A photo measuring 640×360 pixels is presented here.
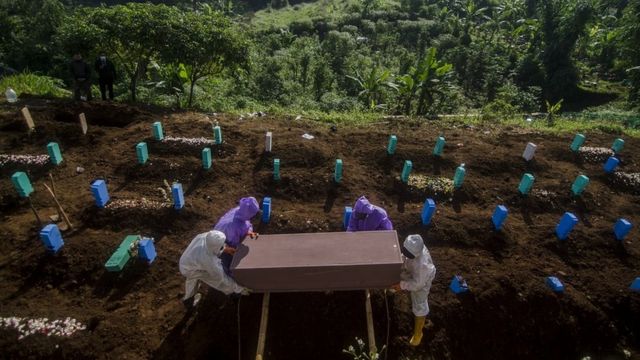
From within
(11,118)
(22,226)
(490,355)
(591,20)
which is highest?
(591,20)

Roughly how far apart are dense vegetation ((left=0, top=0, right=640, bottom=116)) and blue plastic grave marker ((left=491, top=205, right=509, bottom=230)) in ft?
21.9

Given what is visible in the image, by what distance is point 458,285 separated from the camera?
5344 millimetres

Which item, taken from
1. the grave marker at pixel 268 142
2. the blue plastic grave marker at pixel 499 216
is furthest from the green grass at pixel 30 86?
the blue plastic grave marker at pixel 499 216

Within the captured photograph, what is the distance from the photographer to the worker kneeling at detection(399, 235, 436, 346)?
432 cm

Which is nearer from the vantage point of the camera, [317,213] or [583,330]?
[583,330]

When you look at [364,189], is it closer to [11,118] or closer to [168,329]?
[168,329]

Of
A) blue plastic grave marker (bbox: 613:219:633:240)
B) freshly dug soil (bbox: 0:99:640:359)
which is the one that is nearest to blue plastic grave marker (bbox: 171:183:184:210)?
freshly dug soil (bbox: 0:99:640:359)

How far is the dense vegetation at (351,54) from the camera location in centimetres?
977

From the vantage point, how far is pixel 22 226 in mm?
6000

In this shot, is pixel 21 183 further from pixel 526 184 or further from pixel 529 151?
pixel 529 151

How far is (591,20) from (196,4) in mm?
27959

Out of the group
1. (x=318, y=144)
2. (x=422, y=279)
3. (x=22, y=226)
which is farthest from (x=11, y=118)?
(x=422, y=279)

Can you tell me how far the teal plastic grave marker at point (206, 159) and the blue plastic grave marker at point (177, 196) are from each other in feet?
3.96

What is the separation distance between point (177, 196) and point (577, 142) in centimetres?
880
